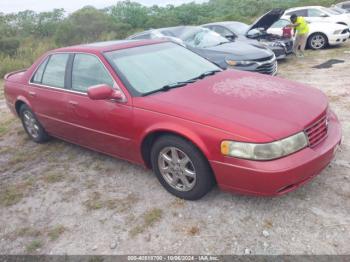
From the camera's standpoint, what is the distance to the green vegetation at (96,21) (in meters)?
23.0

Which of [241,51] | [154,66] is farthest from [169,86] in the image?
[241,51]

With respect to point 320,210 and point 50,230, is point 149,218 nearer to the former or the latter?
point 50,230

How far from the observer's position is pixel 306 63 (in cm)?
1032

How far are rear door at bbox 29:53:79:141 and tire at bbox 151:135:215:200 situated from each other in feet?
5.12

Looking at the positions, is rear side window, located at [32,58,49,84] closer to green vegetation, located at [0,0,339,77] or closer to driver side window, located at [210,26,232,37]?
driver side window, located at [210,26,232,37]

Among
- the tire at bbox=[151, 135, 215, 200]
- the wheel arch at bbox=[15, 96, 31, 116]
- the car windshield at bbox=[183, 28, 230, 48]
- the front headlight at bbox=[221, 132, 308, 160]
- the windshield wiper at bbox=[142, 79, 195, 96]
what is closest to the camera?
the front headlight at bbox=[221, 132, 308, 160]

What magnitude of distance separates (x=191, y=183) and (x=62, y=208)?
4.73 ft

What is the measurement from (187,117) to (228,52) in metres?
4.75

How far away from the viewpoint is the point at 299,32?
1133 cm

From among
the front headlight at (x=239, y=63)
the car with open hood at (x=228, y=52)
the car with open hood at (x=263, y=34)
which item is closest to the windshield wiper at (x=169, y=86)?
the car with open hood at (x=228, y=52)

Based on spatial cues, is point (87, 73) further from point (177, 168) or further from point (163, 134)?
point (177, 168)

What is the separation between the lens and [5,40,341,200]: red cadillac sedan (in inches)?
117

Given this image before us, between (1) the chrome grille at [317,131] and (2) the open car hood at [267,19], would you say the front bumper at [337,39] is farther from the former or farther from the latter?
(1) the chrome grille at [317,131]

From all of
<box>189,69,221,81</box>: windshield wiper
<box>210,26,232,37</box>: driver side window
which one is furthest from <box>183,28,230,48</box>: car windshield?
<box>189,69,221,81</box>: windshield wiper
